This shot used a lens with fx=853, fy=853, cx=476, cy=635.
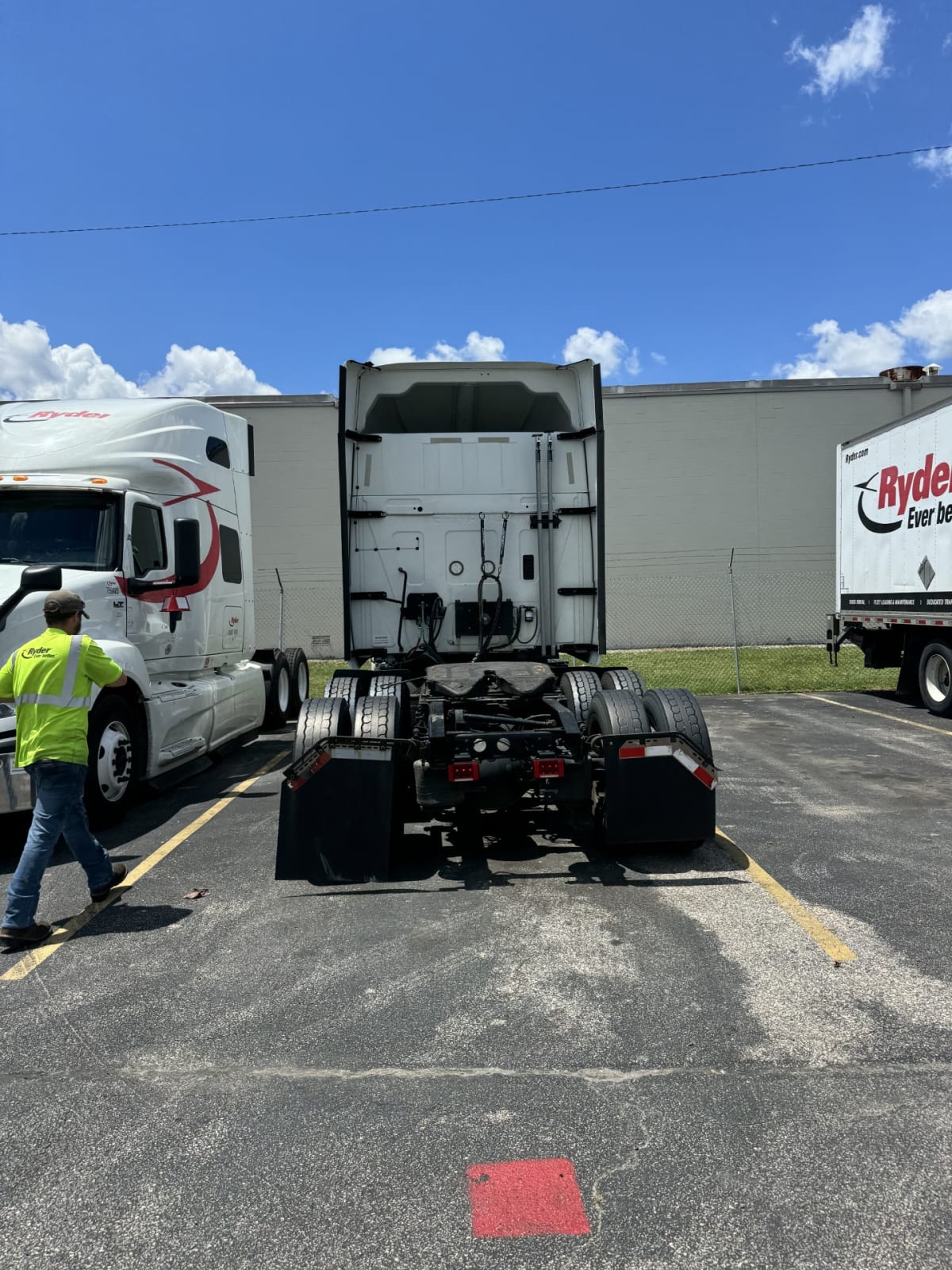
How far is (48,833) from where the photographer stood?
14.4 feet

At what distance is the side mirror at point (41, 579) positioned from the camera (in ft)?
19.4

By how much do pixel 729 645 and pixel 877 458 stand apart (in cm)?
889

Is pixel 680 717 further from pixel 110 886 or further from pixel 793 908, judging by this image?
pixel 110 886

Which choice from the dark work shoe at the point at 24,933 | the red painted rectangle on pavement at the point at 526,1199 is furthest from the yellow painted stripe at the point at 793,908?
the dark work shoe at the point at 24,933

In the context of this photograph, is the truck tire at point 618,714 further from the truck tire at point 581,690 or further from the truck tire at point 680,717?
the truck tire at point 581,690

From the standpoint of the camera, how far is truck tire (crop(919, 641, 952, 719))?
11594mm

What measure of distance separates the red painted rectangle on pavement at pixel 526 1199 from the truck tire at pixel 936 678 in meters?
10.9

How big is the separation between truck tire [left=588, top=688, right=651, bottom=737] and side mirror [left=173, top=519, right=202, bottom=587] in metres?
3.93

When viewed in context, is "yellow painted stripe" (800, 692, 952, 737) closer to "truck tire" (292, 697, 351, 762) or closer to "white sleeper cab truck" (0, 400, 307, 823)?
"truck tire" (292, 697, 351, 762)

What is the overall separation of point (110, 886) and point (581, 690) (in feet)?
11.1

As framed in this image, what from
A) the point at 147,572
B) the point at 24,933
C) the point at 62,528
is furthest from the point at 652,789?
the point at 62,528

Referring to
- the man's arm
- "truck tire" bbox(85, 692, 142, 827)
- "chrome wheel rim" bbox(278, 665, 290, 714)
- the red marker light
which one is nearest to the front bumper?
"truck tire" bbox(85, 692, 142, 827)

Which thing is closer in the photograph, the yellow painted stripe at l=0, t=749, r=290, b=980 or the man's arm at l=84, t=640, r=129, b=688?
the yellow painted stripe at l=0, t=749, r=290, b=980

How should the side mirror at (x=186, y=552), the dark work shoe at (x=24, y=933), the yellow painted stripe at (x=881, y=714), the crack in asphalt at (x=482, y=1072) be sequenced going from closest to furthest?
1. the crack in asphalt at (x=482, y=1072)
2. the dark work shoe at (x=24, y=933)
3. the side mirror at (x=186, y=552)
4. the yellow painted stripe at (x=881, y=714)
